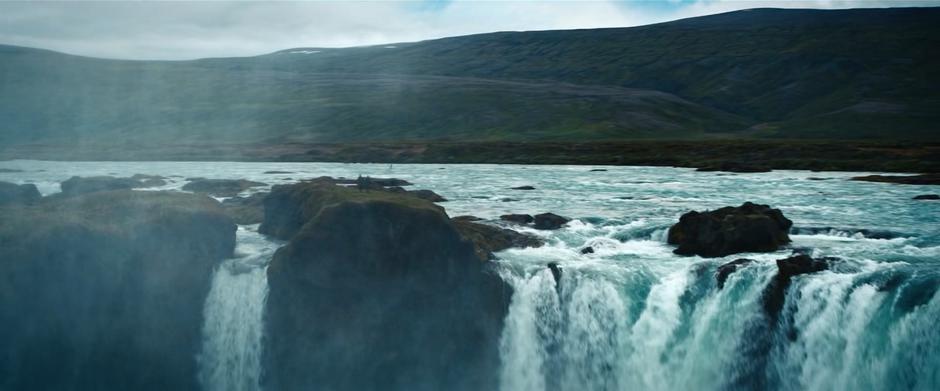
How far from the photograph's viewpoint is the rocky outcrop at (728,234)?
3253 cm

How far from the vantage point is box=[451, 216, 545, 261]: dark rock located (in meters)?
34.6

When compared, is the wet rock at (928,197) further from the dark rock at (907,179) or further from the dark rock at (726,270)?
the dark rock at (726,270)

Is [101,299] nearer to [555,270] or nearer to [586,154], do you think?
[555,270]

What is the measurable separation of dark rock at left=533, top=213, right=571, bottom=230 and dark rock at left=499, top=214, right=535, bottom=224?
398 millimetres

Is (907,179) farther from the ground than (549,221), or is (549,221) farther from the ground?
(907,179)

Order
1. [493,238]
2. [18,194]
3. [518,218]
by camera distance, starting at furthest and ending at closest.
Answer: [18,194] < [518,218] < [493,238]

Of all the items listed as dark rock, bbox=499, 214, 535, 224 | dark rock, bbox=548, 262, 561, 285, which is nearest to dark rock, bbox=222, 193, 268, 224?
dark rock, bbox=499, 214, 535, 224

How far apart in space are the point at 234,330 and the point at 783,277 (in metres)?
20.3

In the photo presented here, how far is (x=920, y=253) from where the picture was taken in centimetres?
3150

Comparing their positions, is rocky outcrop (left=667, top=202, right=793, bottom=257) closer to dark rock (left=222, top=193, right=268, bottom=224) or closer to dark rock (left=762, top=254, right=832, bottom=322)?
dark rock (left=762, top=254, right=832, bottom=322)

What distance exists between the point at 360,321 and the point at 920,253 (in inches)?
871

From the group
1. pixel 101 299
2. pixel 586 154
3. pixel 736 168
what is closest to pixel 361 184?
pixel 101 299

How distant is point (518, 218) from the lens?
43.5 meters

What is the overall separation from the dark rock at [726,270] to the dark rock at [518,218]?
48.5ft
